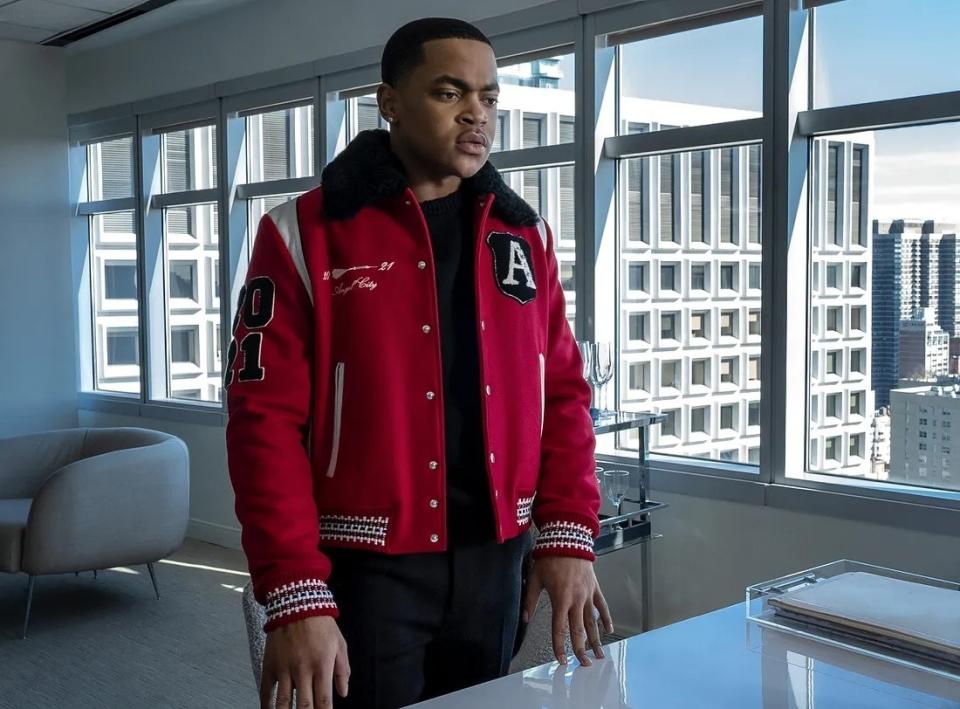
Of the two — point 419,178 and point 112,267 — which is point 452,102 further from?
point 112,267

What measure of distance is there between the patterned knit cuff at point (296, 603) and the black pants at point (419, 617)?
0.32 ft

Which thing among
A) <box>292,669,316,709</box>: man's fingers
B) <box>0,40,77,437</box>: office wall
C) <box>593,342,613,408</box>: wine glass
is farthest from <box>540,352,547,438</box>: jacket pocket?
<box>0,40,77,437</box>: office wall

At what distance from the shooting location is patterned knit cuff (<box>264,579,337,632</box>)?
1.23 m

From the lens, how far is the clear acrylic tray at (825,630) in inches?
47.3

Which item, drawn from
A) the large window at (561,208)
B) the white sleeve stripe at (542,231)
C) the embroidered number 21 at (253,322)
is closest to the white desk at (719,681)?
the embroidered number 21 at (253,322)

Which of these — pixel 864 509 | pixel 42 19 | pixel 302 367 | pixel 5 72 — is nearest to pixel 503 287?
pixel 302 367

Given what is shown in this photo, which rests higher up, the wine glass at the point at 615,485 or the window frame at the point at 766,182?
the window frame at the point at 766,182

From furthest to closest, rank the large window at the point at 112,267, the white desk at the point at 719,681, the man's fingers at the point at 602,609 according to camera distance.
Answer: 1. the large window at the point at 112,267
2. the man's fingers at the point at 602,609
3. the white desk at the point at 719,681

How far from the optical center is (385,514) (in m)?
1.35

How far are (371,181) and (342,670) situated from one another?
62 cm

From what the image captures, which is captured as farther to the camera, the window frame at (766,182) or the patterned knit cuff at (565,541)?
the window frame at (766,182)

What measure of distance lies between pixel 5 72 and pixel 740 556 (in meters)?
5.37

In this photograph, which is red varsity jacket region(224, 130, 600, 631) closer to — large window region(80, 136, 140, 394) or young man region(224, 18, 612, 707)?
young man region(224, 18, 612, 707)

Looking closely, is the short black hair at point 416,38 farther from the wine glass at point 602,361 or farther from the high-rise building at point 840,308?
Answer: the high-rise building at point 840,308
